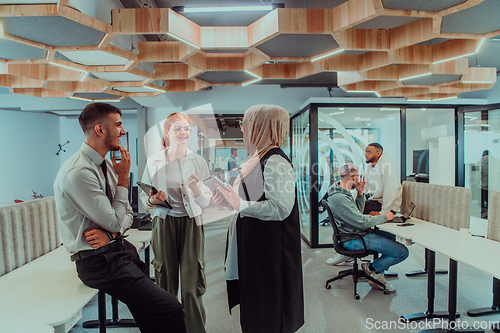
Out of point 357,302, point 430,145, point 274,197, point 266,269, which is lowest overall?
point 357,302

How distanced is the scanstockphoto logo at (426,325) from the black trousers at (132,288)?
1838 millimetres

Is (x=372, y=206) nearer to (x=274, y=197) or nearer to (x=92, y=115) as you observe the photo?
(x=274, y=197)

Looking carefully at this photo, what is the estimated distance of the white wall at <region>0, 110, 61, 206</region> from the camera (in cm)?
574

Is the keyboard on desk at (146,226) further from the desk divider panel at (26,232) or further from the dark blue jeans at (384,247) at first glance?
the dark blue jeans at (384,247)

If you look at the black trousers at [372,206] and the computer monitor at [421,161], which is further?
the computer monitor at [421,161]

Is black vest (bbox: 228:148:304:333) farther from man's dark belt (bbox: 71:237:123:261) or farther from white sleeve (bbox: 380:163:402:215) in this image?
white sleeve (bbox: 380:163:402:215)

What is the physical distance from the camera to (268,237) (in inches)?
55.0

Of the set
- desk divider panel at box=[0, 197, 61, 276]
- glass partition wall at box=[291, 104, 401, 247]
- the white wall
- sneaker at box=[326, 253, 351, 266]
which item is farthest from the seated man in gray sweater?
the white wall

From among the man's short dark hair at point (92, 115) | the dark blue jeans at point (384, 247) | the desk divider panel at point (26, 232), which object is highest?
the man's short dark hair at point (92, 115)

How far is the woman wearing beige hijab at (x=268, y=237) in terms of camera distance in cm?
138

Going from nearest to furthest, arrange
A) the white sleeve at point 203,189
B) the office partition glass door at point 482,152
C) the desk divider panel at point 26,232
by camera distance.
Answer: the desk divider panel at point 26,232 → the white sleeve at point 203,189 → the office partition glass door at point 482,152

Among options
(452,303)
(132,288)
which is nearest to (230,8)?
(132,288)

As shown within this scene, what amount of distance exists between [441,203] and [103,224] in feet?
11.5

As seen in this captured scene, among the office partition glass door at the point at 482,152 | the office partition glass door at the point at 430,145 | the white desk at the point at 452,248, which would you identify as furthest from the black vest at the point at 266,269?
the office partition glass door at the point at 482,152
